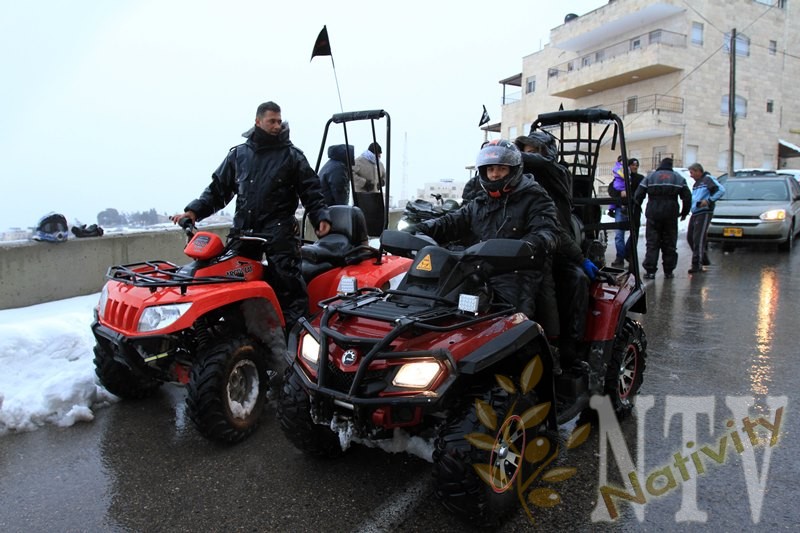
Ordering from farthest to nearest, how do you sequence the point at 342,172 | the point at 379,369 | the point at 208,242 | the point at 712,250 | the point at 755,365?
the point at 712,250 < the point at 342,172 < the point at 755,365 < the point at 208,242 < the point at 379,369

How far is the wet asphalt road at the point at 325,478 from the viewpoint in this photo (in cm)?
310

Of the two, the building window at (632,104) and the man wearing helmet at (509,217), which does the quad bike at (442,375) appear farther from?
the building window at (632,104)

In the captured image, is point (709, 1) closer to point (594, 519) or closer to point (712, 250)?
point (712, 250)

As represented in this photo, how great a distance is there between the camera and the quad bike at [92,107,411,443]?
3814 millimetres

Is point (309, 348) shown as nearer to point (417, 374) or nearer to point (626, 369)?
point (417, 374)

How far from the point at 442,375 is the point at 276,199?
2517 mm

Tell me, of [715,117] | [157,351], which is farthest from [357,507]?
[715,117]

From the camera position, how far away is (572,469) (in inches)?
144

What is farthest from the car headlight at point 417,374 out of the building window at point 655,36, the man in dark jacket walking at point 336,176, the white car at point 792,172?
the building window at point 655,36

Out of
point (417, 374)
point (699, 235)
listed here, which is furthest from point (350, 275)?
point (699, 235)

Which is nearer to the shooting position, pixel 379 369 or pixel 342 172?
pixel 379 369

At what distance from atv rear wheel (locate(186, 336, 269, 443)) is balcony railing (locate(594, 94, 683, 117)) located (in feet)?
133

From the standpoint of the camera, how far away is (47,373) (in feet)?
16.3

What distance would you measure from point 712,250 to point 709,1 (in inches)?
1332
